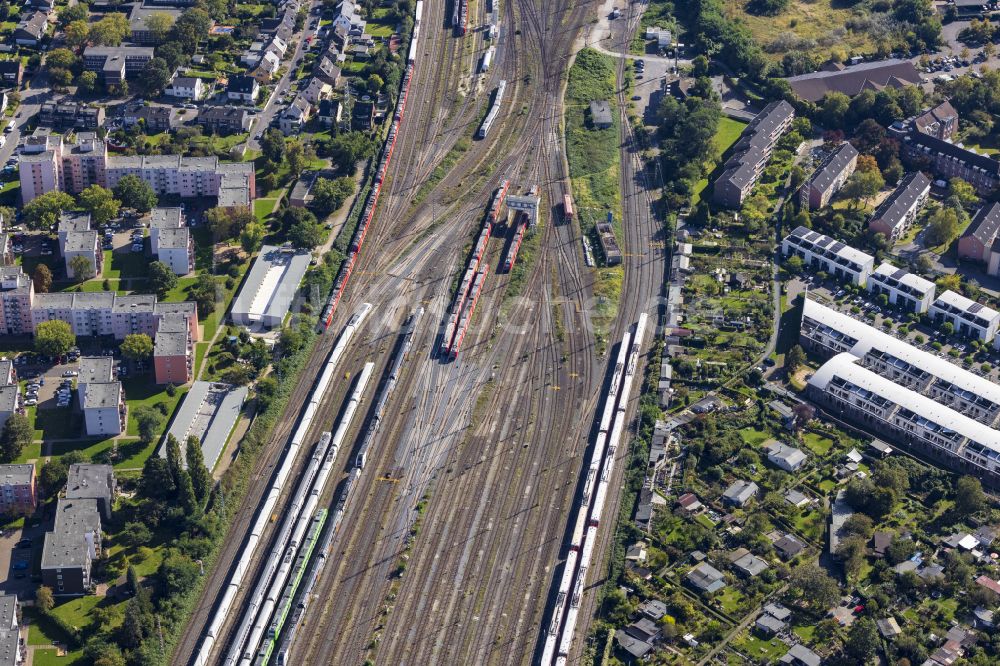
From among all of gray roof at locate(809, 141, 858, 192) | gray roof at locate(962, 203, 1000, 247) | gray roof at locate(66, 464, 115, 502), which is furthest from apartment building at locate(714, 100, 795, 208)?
gray roof at locate(66, 464, 115, 502)

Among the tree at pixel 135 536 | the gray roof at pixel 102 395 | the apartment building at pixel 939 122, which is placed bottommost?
the tree at pixel 135 536

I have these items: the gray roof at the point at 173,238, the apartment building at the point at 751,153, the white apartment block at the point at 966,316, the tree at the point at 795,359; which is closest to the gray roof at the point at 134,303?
the gray roof at the point at 173,238

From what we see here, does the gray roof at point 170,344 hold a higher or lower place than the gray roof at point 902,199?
lower

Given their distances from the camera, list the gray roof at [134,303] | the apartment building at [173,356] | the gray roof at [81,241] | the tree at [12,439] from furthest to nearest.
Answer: the gray roof at [81,241], the gray roof at [134,303], the apartment building at [173,356], the tree at [12,439]

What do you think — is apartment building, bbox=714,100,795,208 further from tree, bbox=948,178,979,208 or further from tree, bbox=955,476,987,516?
tree, bbox=955,476,987,516

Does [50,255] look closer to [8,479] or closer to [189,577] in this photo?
[8,479]

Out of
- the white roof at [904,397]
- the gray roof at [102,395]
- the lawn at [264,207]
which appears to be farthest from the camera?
the lawn at [264,207]

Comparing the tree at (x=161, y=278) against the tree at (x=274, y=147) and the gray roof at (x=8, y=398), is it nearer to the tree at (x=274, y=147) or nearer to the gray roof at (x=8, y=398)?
the gray roof at (x=8, y=398)
